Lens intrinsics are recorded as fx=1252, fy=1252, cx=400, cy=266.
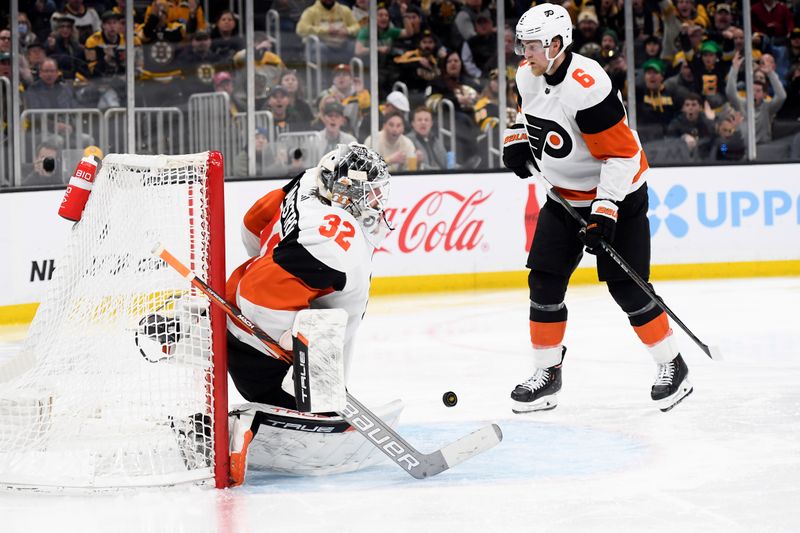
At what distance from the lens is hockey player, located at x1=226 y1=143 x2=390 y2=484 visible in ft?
9.02

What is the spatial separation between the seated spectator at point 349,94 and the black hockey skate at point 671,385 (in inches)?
150

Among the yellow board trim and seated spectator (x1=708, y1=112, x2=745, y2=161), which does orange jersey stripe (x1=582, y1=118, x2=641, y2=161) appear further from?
seated spectator (x1=708, y1=112, x2=745, y2=161)

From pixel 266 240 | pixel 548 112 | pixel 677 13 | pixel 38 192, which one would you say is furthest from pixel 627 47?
pixel 266 240

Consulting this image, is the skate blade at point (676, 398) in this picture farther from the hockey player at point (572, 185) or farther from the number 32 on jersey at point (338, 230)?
the number 32 on jersey at point (338, 230)

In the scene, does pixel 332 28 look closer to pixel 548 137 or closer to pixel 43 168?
pixel 43 168

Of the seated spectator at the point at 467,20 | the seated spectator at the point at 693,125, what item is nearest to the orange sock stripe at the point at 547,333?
the seated spectator at the point at 467,20

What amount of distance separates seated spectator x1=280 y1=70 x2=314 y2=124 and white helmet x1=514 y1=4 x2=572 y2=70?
3674 millimetres

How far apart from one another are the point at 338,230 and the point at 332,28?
15.6 ft

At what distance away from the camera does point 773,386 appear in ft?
13.5

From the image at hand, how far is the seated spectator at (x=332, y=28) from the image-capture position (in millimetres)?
7309

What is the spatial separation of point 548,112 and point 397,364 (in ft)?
4.74

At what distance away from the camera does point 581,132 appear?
365 cm

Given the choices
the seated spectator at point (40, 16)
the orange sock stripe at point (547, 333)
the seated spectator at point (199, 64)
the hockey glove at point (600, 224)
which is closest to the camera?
the hockey glove at point (600, 224)

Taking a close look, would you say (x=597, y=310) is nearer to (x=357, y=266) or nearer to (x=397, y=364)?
(x=397, y=364)
